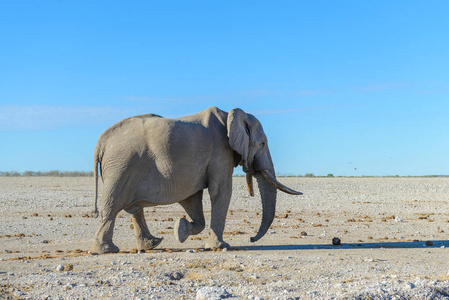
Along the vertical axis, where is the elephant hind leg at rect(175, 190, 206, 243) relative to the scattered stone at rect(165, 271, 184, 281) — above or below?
above

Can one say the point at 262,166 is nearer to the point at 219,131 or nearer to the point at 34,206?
the point at 219,131

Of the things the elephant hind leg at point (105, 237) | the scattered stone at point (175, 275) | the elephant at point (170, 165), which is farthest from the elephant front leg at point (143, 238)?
the scattered stone at point (175, 275)

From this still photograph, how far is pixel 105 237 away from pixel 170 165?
5.87 ft

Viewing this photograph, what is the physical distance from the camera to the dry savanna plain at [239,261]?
309 inches

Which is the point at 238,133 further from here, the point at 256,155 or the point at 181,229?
the point at 181,229

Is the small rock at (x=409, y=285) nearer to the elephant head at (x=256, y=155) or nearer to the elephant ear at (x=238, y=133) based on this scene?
the elephant head at (x=256, y=155)

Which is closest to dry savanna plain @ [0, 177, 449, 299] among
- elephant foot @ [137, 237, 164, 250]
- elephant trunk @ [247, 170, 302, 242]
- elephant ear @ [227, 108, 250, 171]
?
elephant foot @ [137, 237, 164, 250]

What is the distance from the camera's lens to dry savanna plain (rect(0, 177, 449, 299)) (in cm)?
785

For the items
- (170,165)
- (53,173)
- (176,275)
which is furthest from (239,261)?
(53,173)

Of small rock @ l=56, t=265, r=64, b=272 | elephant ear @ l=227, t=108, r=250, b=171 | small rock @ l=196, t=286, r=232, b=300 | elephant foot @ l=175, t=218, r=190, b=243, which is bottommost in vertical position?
small rock @ l=196, t=286, r=232, b=300

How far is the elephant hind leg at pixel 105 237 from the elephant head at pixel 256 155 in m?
2.71

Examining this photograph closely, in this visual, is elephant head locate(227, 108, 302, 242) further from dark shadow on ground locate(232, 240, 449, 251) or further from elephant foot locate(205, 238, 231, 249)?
elephant foot locate(205, 238, 231, 249)

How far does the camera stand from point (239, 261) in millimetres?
9438

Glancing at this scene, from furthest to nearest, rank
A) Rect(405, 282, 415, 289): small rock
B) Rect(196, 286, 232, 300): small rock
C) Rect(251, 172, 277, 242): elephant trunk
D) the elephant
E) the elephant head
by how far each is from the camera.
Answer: Rect(251, 172, 277, 242): elephant trunk < the elephant head < the elephant < Rect(405, 282, 415, 289): small rock < Rect(196, 286, 232, 300): small rock
